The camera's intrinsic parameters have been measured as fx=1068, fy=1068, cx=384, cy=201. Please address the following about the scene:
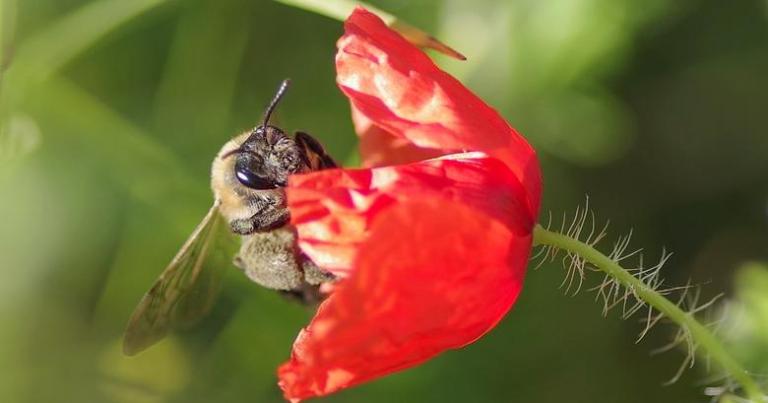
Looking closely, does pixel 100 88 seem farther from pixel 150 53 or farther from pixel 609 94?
pixel 609 94

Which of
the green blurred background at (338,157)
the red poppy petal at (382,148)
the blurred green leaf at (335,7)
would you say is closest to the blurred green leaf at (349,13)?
the blurred green leaf at (335,7)

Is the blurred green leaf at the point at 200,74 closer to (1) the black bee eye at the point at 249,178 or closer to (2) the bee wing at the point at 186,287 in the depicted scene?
(2) the bee wing at the point at 186,287

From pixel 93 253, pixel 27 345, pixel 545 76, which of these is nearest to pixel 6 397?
pixel 27 345

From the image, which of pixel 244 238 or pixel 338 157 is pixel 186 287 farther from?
pixel 338 157

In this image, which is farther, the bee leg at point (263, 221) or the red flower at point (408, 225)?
the bee leg at point (263, 221)

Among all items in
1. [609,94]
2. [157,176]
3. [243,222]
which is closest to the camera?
[243,222]

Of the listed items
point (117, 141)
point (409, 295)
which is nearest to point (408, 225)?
point (409, 295)

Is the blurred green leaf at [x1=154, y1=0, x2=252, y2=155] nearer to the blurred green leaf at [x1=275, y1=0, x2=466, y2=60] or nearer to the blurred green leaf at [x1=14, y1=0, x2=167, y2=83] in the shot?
the blurred green leaf at [x1=14, y1=0, x2=167, y2=83]
